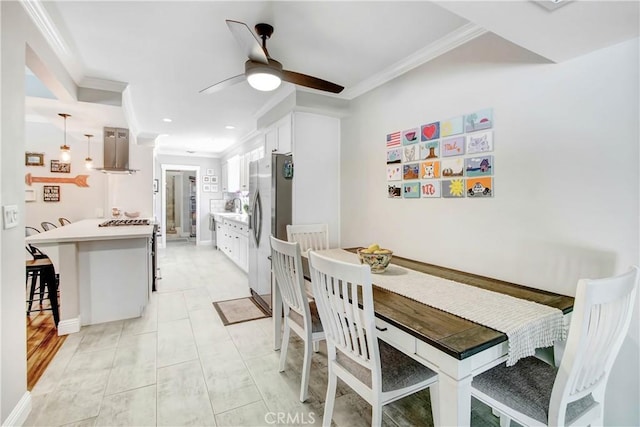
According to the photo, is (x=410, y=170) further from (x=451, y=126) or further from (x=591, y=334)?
(x=591, y=334)

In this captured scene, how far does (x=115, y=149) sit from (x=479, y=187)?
473 cm

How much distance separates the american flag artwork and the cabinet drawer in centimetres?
181

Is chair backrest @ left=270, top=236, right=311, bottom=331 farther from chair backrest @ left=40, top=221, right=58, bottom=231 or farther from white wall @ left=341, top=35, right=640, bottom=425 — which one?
chair backrest @ left=40, top=221, right=58, bottom=231

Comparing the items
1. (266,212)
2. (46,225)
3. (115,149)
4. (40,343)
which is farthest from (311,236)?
(46,225)

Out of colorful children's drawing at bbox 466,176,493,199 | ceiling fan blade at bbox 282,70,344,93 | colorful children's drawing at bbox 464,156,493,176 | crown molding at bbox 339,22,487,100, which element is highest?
crown molding at bbox 339,22,487,100

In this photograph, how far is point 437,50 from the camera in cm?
230

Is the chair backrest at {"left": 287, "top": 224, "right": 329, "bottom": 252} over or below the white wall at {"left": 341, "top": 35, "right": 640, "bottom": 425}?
below

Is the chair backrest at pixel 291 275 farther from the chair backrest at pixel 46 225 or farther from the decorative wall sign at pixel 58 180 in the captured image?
the decorative wall sign at pixel 58 180

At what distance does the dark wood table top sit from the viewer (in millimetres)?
1066

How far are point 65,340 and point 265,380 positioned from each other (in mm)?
1938

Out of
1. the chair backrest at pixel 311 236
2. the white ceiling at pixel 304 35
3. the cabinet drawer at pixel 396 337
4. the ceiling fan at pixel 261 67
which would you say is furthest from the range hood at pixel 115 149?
the cabinet drawer at pixel 396 337

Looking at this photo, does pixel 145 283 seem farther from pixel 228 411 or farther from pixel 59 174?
pixel 59 174

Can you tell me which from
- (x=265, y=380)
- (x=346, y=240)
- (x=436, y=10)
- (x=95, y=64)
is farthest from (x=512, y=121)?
(x=95, y=64)

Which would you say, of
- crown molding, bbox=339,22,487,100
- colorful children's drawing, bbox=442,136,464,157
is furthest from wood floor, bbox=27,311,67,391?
crown molding, bbox=339,22,487,100
